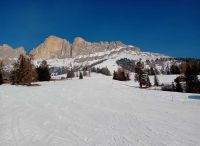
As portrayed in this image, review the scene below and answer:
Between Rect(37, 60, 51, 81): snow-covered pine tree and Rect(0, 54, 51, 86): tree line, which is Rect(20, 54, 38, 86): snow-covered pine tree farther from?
Rect(37, 60, 51, 81): snow-covered pine tree

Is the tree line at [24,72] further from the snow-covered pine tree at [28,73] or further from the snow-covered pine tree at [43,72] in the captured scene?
the snow-covered pine tree at [43,72]

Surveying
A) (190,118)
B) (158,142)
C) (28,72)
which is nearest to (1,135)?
(158,142)

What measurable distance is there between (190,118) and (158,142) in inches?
241

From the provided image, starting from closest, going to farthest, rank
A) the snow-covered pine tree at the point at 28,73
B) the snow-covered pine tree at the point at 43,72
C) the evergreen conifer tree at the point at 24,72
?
the snow-covered pine tree at the point at 28,73, the evergreen conifer tree at the point at 24,72, the snow-covered pine tree at the point at 43,72

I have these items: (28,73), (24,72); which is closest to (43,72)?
(24,72)

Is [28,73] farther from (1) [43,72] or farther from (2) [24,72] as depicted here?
(1) [43,72]

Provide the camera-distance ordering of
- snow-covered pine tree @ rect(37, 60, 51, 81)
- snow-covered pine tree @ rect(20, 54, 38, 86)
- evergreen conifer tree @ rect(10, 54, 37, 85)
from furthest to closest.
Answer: snow-covered pine tree @ rect(37, 60, 51, 81) < evergreen conifer tree @ rect(10, 54, 37, 85) < snow-covered pine tree @ rect(20, 54, 38, 86)

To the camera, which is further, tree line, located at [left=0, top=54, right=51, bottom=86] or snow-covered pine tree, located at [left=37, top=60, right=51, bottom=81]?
snow-covered pine tree, located at [left=37, top=60, right=51, bottom=81]

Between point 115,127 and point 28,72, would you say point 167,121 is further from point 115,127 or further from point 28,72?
point 28,72

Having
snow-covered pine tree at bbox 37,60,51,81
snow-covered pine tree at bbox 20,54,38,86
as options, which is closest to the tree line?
snow-covered pine tree at bbox 20,54,38,86

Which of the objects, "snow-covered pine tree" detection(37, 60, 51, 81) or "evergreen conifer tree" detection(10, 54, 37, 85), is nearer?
"evergreen conifer tree" detection(10, 54, 37, 85)

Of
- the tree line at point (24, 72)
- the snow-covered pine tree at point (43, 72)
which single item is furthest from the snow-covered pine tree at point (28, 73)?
the snow-covered pine tree at point (43, 72)

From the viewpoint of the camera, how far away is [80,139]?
948 centimetres

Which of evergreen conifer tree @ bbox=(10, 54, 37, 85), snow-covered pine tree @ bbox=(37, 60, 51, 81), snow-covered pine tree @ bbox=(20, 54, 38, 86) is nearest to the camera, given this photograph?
snow-covered pine tree @ bbox=(20, 54, 38, 86)
